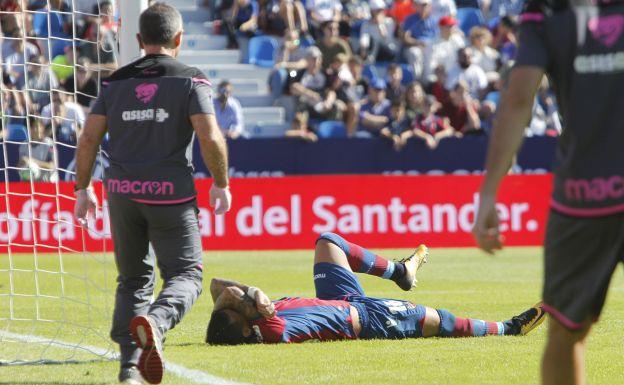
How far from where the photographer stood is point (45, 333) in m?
9.34

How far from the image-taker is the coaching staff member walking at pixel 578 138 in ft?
14.1

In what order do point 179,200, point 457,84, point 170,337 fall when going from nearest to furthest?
point 179,200, point 170,337, point 457,84

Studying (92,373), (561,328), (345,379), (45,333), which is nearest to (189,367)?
(92,373)

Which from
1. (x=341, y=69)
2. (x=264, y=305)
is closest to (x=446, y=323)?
(x=264, y=305)

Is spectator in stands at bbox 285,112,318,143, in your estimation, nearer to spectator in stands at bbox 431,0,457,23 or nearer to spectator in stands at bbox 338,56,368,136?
spectator in stands at bbox 338,56,368,136

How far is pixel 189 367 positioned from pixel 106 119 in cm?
173

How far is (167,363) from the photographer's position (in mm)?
7633

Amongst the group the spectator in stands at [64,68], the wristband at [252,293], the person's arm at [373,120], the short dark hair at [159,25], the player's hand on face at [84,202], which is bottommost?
the person's arm at [373,120]

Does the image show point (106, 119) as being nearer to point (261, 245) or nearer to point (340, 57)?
point (261, 245)

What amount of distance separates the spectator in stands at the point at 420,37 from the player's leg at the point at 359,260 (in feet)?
49.9

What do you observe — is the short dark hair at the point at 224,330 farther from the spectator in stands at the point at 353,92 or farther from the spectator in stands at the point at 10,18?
the spectator in stands at the point at 353,92

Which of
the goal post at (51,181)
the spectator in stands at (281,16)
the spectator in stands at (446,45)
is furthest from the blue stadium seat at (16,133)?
the spectator in stands at (446,45)

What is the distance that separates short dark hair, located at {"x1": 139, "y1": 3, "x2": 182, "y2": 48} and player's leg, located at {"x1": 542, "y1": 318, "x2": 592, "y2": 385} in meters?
3.06

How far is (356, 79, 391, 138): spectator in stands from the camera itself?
848 inches
